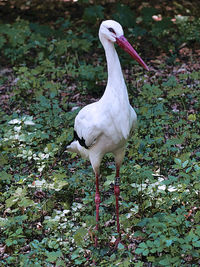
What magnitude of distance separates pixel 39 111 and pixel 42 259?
2870 millimetres

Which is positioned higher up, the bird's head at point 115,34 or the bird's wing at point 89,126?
the bird's head at point 115,34

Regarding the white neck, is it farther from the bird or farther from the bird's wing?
the bird's wing

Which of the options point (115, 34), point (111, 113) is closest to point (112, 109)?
point (111, 113)

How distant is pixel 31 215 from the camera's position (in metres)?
4.63

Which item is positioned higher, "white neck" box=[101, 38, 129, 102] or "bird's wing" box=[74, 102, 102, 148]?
"white neck" box=[101, 38, 129, 102]

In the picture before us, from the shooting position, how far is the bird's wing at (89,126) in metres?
3.95

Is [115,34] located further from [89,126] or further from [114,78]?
[89,126]

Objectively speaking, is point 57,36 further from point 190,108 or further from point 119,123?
point 119,123

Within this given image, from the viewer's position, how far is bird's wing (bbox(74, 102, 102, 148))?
3.95m


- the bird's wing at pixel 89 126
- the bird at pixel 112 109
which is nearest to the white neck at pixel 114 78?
the bird at pixel 112 109

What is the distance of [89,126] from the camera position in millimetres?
3977

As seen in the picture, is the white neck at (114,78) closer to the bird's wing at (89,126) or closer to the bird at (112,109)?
the bird at (112,109)

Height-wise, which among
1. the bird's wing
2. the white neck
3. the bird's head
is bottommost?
the bird's wing

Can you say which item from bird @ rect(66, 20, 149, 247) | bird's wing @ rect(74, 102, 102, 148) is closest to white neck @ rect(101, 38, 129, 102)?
bird @ rect(66, 20, 149, 247)
